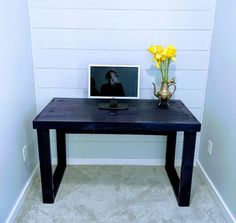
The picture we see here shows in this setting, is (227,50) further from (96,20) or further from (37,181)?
(37,181)

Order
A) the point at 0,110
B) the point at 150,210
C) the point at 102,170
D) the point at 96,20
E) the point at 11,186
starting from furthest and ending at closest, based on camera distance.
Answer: the point at 102,170, the point at 96,20, the point at 150,210, the point at 11,186, the point at 0,110

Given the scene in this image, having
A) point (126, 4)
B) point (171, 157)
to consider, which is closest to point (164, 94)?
point (171, 157)

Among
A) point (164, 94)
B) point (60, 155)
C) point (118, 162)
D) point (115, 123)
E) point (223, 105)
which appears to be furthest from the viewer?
point (118, 162)

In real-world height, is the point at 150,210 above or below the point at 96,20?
below

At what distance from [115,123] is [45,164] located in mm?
633

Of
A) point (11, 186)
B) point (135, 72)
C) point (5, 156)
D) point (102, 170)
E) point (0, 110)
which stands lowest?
point (102, 170)

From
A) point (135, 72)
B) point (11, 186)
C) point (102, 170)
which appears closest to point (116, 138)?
point (102, 170)

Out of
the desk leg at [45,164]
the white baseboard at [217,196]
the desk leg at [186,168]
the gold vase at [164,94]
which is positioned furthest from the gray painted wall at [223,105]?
the desk leg at [45,164]

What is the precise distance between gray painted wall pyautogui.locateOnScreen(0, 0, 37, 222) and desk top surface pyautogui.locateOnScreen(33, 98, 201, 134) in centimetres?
21

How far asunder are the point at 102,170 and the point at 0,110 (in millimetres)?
1227

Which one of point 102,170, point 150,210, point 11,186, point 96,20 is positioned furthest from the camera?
point 102,170

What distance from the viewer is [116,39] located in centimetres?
228

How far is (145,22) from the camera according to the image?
2232 millimetres

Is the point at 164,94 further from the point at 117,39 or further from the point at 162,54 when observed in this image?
the point at 117,39
